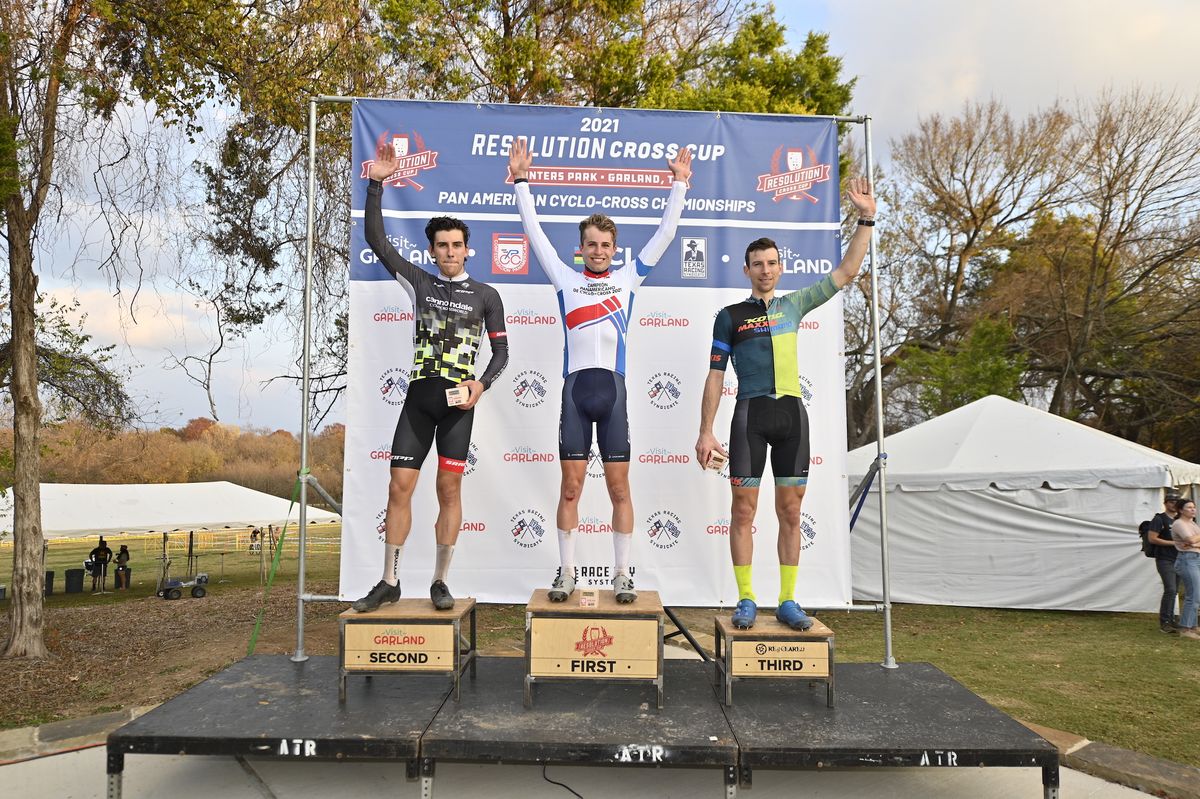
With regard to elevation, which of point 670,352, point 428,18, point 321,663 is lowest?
point 321,663

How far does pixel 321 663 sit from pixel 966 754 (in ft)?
11.6

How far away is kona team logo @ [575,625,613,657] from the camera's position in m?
3.76

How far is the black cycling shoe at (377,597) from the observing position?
400cm

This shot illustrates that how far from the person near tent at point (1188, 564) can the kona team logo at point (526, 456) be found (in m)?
7.67

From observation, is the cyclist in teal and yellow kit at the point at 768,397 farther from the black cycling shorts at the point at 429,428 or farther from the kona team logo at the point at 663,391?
the black cycling shorts at the point at 429,428

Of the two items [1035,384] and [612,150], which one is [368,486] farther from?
[1035,384]

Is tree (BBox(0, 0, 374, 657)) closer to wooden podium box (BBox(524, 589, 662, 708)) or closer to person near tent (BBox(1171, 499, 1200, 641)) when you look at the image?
wooden podium box (BBox(524, 589, 662, 708))

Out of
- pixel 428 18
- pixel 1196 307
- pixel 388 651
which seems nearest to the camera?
pixel 388 651

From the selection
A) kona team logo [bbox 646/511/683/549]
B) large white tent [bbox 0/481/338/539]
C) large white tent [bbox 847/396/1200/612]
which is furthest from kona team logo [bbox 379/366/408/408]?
large white tent [bbox 0/481/338/539]

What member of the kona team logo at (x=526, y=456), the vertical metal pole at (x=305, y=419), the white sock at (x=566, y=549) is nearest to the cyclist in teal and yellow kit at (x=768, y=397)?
the white sock at (x=566, y=549)

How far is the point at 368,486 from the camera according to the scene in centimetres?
504

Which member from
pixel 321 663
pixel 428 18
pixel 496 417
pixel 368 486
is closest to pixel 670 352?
pixel 496 417

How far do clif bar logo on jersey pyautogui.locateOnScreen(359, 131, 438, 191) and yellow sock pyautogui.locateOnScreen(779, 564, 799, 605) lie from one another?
3.46m

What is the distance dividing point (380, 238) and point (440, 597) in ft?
7.20
